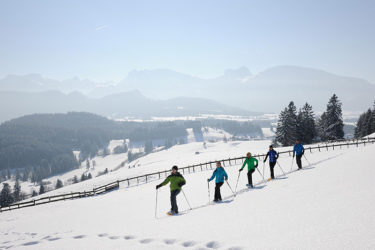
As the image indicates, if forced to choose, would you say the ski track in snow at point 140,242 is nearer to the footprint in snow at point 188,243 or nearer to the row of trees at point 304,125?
the footprint in snow at point 188,243

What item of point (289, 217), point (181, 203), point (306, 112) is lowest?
point (181, 203)

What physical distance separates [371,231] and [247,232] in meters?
2.99

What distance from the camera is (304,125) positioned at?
6041 centimetres

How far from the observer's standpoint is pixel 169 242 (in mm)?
7367

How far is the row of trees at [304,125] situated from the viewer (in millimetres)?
58656

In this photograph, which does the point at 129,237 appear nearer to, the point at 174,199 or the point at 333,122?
the point at 174,199

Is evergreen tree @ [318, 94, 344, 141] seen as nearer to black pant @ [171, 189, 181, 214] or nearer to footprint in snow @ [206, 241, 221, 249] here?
black pant @ [171, 189, 181, 214]

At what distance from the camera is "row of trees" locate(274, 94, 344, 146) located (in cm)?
5866

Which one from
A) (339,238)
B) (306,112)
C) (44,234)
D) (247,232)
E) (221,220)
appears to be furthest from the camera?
(306,112)

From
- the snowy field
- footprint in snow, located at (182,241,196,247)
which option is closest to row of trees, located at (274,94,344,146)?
the snowy field

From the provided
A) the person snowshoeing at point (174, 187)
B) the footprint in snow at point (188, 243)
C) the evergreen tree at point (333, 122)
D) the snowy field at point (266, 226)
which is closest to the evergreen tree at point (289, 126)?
the evergreen tree at point (333, 122)

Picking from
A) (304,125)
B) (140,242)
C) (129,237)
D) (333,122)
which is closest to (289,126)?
(304,125)

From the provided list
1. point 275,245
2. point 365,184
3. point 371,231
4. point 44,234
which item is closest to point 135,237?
point 275,245

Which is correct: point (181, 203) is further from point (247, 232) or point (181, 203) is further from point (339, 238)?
point (339, 238)
